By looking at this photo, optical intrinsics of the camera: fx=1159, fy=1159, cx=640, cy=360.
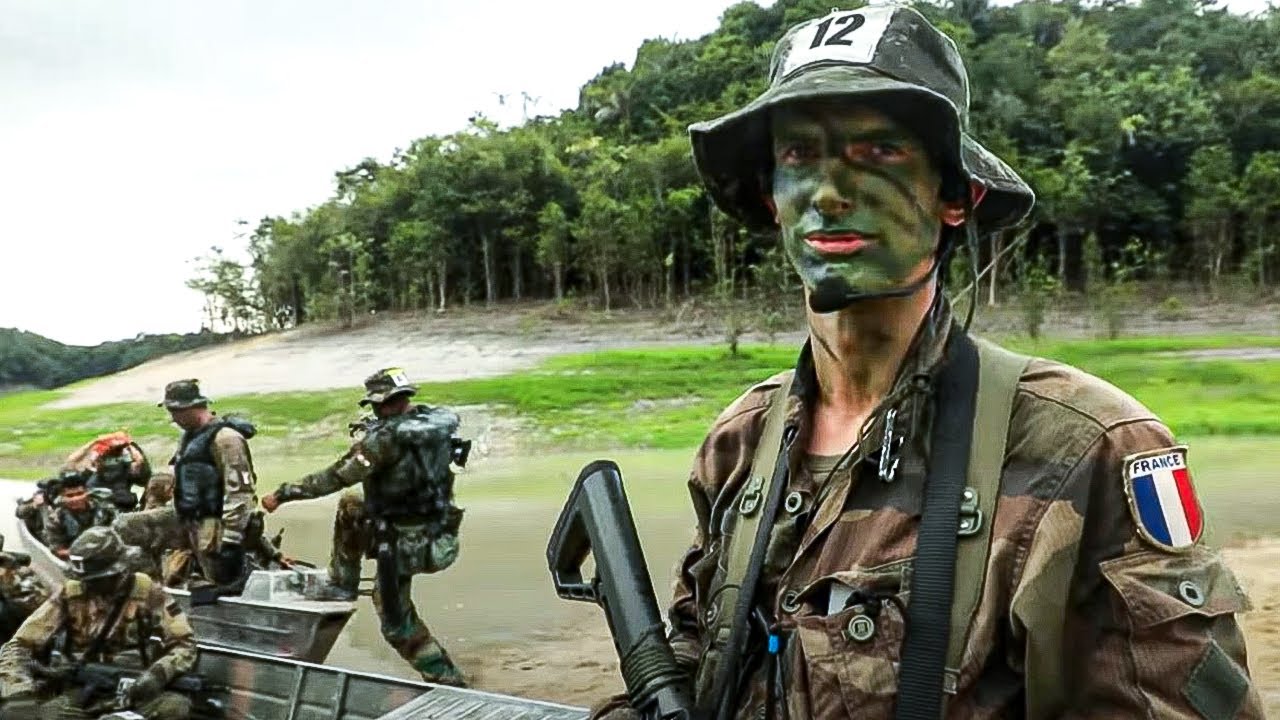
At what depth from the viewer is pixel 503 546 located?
47.8ft

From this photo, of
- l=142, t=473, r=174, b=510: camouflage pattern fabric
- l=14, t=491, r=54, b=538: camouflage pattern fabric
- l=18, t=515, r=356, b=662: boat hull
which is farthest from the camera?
l=14, t=491, r=54, b=538: camouflage pattern fabric

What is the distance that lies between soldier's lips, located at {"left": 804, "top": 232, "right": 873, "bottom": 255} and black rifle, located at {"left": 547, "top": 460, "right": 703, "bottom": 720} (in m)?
0.40

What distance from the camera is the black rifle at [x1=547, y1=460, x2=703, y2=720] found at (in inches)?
52.7

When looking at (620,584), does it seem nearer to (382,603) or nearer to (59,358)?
(382,603)

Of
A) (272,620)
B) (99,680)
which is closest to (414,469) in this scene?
(272,620)

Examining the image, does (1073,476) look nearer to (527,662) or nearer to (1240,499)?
(527,662)

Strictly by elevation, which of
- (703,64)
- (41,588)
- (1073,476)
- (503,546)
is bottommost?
(503,546)

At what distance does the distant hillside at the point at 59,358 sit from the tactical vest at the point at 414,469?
24402mm

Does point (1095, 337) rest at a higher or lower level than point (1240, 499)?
higher

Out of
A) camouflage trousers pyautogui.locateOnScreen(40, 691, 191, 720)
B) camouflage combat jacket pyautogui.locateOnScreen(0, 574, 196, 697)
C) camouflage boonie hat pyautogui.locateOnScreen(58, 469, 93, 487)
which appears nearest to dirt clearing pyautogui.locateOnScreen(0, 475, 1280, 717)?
camouflage trousers pyautogui.locateOnScreen(40, 691, 191, 720)

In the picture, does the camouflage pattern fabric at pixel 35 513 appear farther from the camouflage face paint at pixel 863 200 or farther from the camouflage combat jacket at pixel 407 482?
the camouflage face paint at pixel 863 200

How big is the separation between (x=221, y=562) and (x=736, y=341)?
51.1 feet

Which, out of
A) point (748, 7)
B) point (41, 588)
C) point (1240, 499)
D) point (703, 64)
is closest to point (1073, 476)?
point (41, 588)

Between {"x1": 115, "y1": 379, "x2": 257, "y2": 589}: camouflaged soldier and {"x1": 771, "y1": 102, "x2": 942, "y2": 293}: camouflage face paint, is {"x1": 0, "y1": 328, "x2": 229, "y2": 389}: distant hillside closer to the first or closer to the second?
{"x1": 115, "y1": 379, "x2": 257, "y2": 589}: camouflaged soldier
